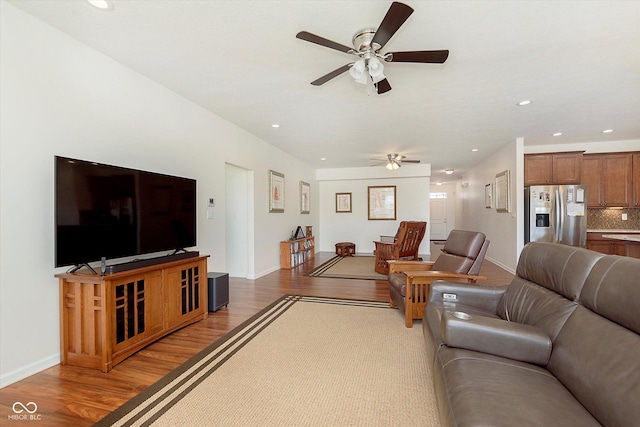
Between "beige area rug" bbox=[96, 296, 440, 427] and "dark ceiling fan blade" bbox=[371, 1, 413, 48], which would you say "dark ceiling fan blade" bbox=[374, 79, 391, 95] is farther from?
"beige area rug" bbox=[96, 296, 440, 427]

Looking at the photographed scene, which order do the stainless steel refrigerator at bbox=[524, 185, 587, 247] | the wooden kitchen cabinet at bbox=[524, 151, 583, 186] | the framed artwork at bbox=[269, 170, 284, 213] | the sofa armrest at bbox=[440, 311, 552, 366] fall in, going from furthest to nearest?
the framed artwork at bbox=[269, 170, 284, 213]
the wooden kitchen cabinet at bbox=[524, 151, 583, 186]
the stainless steel refrigerator at bbox=[524, 185, 587, 247]
the sofa armrest at bbox=[440, 311, 552, 366]

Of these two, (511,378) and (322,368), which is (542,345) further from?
(322,368)

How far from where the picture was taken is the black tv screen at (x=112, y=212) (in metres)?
1.99

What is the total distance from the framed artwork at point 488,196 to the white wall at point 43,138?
6.53 meters

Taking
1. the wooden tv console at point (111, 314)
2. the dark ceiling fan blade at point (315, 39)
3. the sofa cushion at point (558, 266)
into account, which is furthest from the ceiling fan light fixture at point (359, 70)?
the wooden tv console at point (111, 314)

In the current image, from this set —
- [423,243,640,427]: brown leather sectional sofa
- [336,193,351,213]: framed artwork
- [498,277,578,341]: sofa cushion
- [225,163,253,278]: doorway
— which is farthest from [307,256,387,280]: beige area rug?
[423,243,640,427]: brown leather sectional sofa

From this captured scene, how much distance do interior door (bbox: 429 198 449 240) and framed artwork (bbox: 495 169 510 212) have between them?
582 cm

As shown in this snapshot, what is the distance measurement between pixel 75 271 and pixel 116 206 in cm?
56

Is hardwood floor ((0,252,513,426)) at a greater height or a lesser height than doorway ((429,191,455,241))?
lesser

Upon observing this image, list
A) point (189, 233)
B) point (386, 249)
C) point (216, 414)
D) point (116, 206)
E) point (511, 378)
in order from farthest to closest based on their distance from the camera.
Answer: point (386, 249)
point (189, 233)
point (116, 206)
point (216, 414)
point (511, 378)

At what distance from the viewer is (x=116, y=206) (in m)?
2.30

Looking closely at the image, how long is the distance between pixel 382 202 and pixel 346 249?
5.84ft

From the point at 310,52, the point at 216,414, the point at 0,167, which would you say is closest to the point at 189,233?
the point at 0,167

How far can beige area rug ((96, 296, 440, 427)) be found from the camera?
63.1 inches
